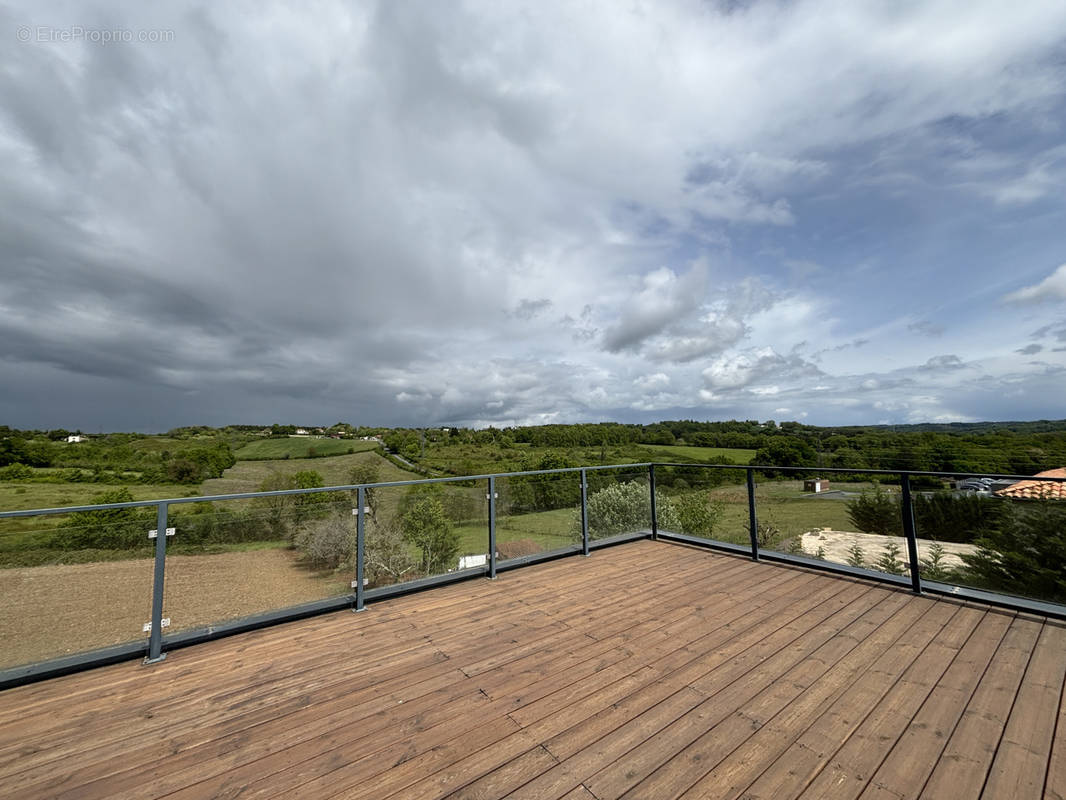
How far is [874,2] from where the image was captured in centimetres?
434

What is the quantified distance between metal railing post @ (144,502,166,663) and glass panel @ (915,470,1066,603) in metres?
5.61

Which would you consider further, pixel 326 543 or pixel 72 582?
pixel 326 543

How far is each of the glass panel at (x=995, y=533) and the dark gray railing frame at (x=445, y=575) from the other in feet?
0.82

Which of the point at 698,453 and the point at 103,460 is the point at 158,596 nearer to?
the point at 698,453

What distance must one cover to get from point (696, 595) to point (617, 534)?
187 centimetres

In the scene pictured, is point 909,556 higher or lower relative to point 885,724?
higher

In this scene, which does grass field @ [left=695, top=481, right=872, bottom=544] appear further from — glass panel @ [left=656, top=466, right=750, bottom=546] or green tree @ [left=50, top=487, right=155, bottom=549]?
green tree @ [left=50, top=487, right=155, bottom=549]

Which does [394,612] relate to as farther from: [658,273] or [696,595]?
[658,273]

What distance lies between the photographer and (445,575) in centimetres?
372

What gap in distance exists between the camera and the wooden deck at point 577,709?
1.44 meters

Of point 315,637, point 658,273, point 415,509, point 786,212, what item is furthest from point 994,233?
point 315,637

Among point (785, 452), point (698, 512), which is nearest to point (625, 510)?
point (698, 512)

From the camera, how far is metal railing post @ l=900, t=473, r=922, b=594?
3.30 m

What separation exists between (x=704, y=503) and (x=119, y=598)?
19.3 ft
